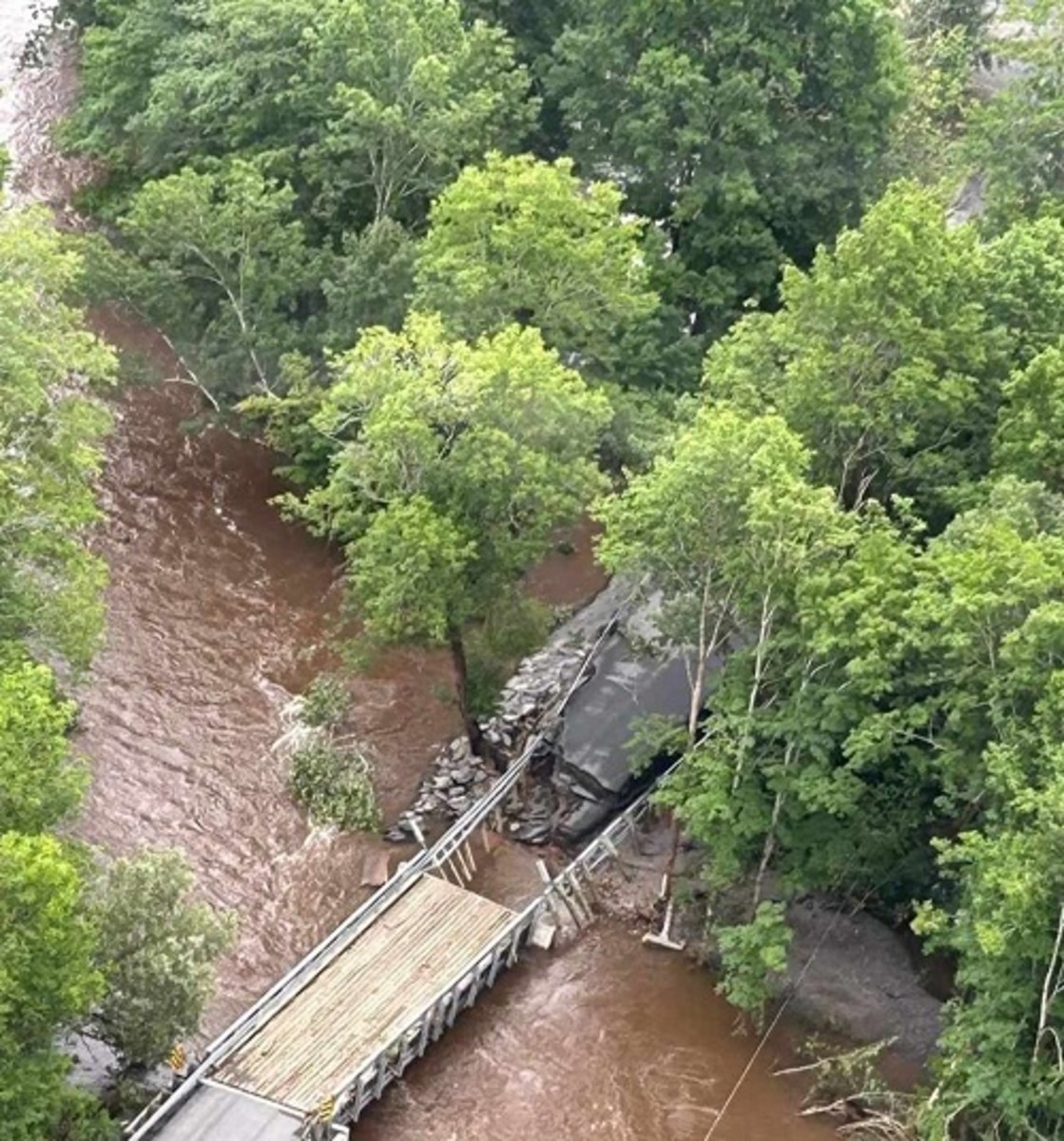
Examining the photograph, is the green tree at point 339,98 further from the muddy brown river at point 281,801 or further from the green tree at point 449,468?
the green tree at point 449,468

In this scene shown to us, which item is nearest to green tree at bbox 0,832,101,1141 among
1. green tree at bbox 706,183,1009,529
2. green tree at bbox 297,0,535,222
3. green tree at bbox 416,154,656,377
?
green tree at bbox 706,183,1009,529

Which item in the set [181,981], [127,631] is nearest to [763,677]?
[181,981]

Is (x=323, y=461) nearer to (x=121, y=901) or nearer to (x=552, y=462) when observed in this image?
(x=552, y=462)

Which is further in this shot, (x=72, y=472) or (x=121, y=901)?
(x=72, y=472)

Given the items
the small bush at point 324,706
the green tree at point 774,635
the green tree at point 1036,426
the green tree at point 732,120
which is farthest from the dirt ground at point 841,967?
the green tree at point 732,120

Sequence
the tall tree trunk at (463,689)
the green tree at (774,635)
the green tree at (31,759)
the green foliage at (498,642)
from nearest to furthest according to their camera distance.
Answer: the green tree at (31,759) < the green tree at (774,635) < the tall tree trunk at (463,689) < the green foliage at (498,642)

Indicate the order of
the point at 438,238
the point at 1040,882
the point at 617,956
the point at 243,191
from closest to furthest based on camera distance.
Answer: the point at 1040,882 → the point at 617,956 → the point at 438,238 → the point at 243,191

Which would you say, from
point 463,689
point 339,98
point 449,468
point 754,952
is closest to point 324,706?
point 463,689
